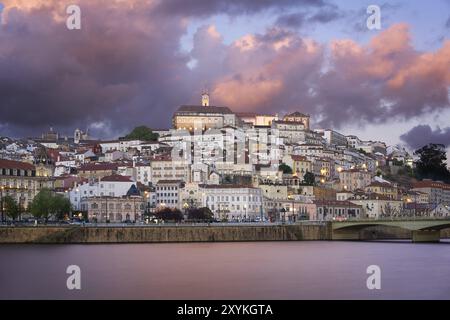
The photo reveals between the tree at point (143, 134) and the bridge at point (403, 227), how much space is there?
6716 centimetres

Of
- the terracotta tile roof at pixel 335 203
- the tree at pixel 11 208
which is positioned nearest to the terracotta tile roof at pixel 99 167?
the terracotta tile roof at pixel 335 203

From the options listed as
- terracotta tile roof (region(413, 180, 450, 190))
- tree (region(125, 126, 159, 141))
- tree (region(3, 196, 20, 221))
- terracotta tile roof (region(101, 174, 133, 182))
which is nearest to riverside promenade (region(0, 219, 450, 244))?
tree (region(3, 196, 20, 221))

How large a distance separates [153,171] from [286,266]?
6986cm

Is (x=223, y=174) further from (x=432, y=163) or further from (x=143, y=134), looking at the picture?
(x=432, y=163)

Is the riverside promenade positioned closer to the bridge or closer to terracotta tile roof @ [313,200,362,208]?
the bridge

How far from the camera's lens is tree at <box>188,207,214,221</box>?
3681 inches

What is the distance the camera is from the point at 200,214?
9406 cm

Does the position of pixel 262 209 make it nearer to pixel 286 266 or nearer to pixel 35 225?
pixel 35 225

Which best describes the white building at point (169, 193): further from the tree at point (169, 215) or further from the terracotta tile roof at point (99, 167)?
the terracotta tile roof at point (99, 167)

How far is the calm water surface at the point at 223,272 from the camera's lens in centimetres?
3791

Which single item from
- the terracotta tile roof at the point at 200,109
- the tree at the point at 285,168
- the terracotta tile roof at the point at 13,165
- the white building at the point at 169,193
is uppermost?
the terracotta tile roof at the point at 200,109

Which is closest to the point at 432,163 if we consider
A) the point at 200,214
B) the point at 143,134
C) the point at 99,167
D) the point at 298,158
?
the point at 298,158

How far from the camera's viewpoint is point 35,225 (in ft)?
243
